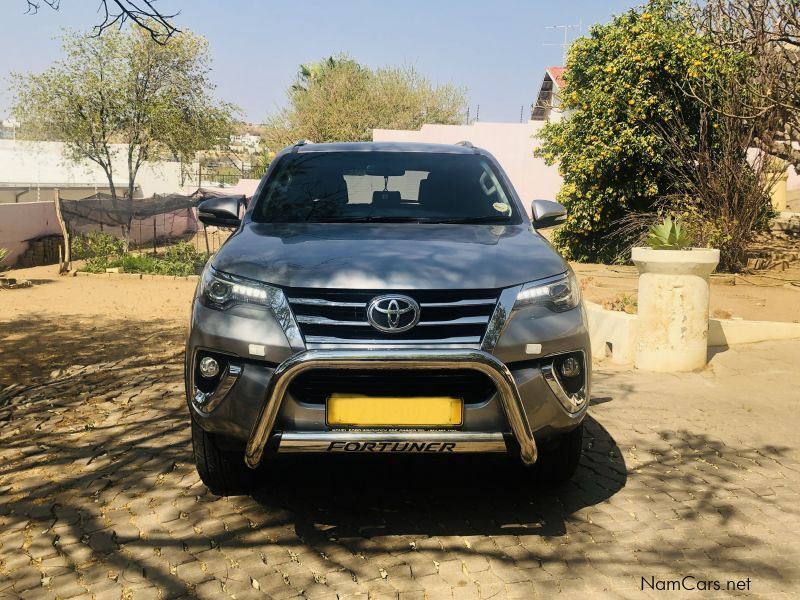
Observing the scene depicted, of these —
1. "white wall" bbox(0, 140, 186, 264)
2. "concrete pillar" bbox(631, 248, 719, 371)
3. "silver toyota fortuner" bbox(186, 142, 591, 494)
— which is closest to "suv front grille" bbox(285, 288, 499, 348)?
"silver toyota fortuner" bbox(186, 142, 591, 494)

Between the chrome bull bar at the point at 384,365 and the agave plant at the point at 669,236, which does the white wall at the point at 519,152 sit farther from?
the chrome bull bar at the point at 384,365

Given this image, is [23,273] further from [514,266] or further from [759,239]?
[514,266]

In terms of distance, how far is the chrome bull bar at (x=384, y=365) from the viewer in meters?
3.44

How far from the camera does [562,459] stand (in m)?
4.36

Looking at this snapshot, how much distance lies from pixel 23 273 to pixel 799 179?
25.3 m

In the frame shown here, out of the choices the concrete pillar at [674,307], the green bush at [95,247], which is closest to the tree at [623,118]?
the concrete pillar at [674,307]

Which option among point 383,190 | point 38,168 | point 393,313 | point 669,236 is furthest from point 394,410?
point 38,168

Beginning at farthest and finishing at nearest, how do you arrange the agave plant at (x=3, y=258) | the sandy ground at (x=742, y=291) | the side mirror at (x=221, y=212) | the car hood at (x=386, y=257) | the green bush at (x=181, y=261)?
the green bush at (x=181, y=261)
the agave plant at (x=3, y=258)
the sandy ground at (x=742, y=291)
the side mirror at (x=221, y=212)
the car hood at (x=386, y=257)

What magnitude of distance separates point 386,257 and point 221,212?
154 centimetres

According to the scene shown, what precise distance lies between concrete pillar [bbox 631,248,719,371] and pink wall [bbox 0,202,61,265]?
17.1m

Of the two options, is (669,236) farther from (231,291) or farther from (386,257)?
(231,291)

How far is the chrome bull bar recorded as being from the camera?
11.3 ft

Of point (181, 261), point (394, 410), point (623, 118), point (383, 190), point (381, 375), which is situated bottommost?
point (181, 261)

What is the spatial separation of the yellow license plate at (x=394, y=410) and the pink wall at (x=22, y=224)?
19.4 m
